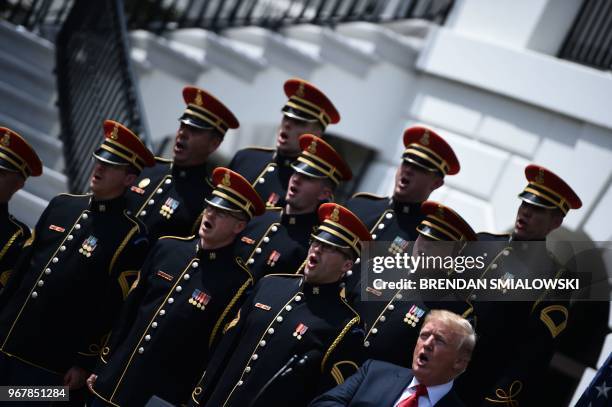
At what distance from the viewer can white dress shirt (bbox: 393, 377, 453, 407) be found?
431cm

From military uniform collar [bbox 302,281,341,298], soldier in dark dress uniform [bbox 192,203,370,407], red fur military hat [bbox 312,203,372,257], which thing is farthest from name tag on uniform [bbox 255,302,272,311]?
red fur military hat [bbox 312,203,372,257]

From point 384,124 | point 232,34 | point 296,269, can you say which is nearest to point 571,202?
point 296,269

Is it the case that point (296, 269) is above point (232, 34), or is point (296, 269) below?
below

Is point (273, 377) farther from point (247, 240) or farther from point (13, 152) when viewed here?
point (13, 152)

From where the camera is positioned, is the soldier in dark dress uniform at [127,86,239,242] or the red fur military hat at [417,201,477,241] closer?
the red fur military hat at [417,201,477,241]

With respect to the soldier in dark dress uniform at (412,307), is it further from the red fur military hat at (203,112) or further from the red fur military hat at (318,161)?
the red fur military hat at (203,112)

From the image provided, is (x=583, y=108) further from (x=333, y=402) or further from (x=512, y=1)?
(x=333, y=402)

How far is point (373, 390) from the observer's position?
442 centimetres

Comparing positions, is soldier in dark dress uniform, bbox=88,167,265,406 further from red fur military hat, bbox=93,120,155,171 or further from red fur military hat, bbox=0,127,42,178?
red fur military hat, bbox=0,127,42,178

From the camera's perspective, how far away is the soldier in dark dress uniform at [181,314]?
5266 mm

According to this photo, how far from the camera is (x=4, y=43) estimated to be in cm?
886

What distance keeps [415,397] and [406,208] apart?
72.2 inches

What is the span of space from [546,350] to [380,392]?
4.36 feet

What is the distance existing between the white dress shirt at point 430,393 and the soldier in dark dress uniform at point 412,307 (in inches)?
34.6
